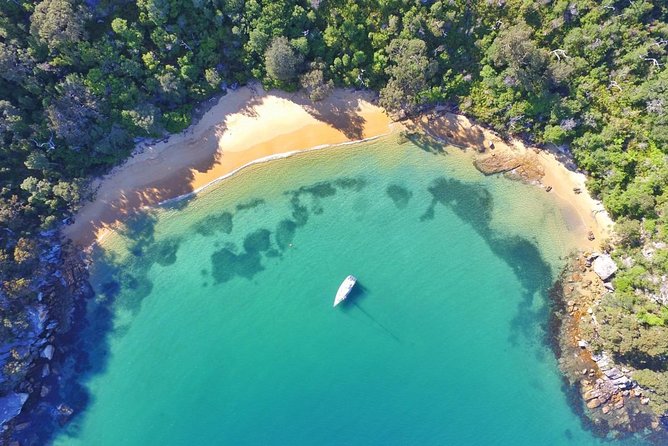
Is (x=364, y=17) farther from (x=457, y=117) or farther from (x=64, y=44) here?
(x=64, y=44)

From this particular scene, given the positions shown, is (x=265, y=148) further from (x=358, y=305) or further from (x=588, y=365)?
(x=588, y=365)

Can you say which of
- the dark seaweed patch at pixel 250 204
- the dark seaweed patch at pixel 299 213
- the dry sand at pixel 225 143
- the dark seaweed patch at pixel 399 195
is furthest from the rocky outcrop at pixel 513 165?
the dark seaweed patch at pixel 250 204

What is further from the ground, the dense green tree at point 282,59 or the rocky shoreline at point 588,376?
the dense green tree at point 282,59

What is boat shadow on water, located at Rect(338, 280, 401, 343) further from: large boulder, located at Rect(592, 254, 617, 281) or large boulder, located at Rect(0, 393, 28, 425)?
large boulder, located at Rect(0, 393, 28, 425)

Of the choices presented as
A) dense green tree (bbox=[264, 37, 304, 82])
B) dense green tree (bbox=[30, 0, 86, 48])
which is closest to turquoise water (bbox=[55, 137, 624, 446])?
dense green tree (bbox=[264, 37, 304, 82])

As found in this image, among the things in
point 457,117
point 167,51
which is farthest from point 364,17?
point 167,51

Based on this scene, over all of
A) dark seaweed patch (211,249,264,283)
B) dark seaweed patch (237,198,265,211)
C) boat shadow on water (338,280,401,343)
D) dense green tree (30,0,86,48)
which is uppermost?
dense green tree (30,0,86,48)

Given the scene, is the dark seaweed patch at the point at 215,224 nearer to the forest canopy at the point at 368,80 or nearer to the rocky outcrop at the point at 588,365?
the forest canopy at the point at 368,80
